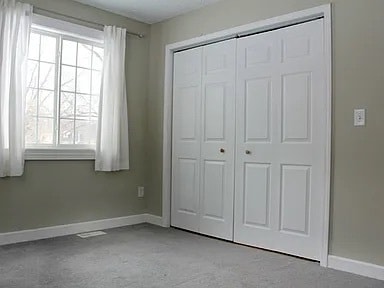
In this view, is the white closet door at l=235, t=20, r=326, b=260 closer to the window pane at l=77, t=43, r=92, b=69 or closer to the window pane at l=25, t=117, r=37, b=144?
the window pane at l=77, t=43, r=92, b=69

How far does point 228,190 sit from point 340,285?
141 centimetres

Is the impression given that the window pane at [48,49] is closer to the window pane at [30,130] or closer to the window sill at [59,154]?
the window pane at [30,130]

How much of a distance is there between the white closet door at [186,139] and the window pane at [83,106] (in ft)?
3.00

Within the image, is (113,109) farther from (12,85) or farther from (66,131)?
(12,85)

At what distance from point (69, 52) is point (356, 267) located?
3.19 m

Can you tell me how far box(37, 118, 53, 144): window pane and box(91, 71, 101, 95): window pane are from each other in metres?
0.58

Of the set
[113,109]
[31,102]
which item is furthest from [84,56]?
[31,102]

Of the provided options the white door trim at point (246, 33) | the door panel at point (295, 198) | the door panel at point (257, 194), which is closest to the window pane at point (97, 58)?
the white door trim at point (246, 33)

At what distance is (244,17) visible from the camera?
359 centimetres

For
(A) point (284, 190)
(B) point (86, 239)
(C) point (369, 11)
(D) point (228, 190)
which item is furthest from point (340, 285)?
(B) point (86, 239)

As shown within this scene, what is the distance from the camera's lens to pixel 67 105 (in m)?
3.88

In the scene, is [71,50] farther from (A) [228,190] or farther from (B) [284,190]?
(B) [284,190]

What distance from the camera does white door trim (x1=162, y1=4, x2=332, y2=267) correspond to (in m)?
2.98

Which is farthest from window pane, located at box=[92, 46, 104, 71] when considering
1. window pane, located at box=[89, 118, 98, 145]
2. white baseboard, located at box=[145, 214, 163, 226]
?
white baseboard, located at box=[145, 214, 163, 226]
